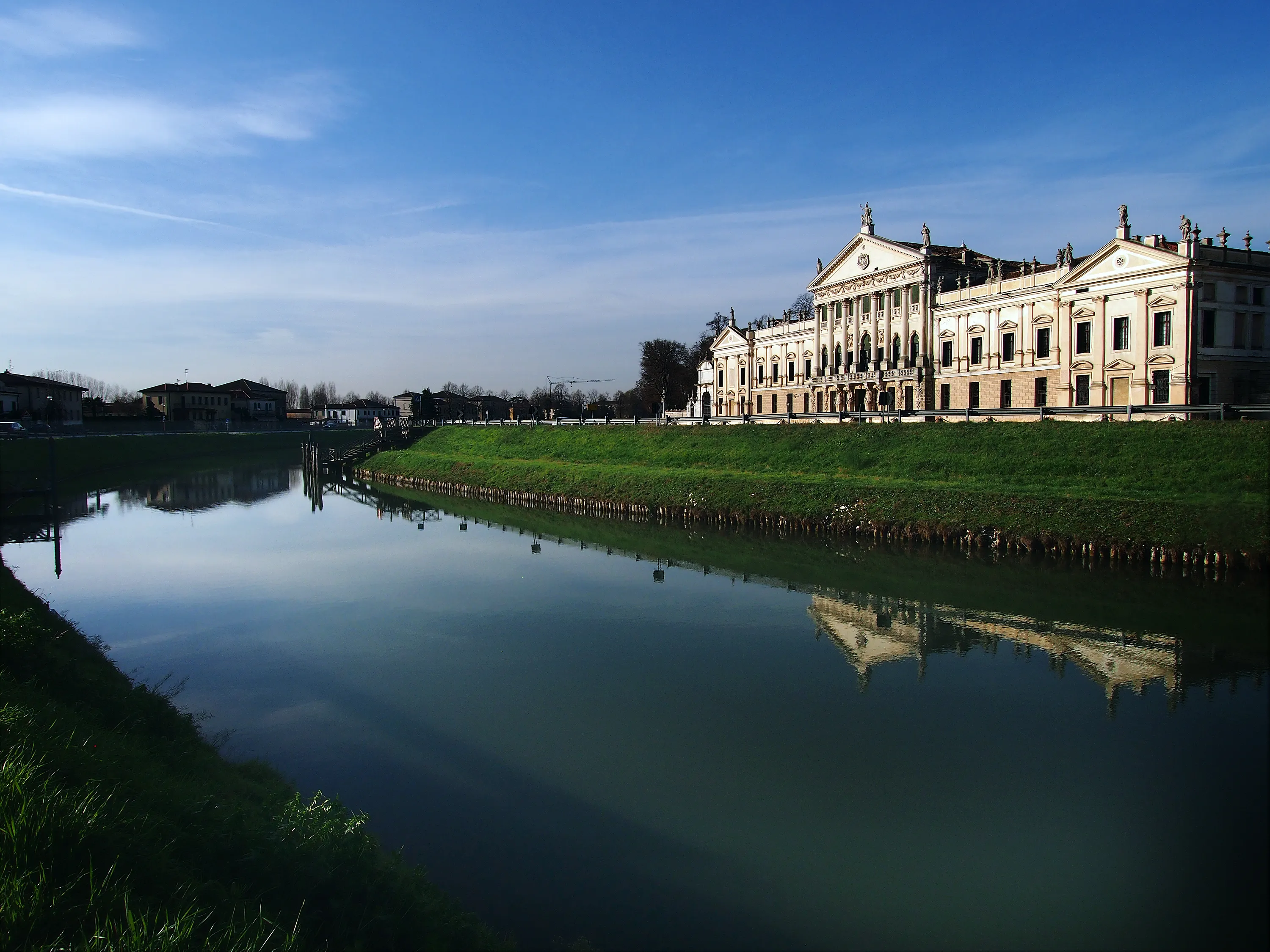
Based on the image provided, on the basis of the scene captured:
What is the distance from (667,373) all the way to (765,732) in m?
92.4

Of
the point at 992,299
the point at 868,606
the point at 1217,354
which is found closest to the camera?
the point at 868,606

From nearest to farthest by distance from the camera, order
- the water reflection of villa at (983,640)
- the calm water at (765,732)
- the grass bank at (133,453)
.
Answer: the calm water at (765,732)
the water reflection of villa at (983,640)
the grass bank at (133,453)

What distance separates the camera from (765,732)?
11461 mm

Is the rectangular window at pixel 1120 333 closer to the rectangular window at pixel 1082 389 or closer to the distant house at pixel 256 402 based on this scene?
the rectangular window at pixel 1082 389

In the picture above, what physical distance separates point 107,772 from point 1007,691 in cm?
1182

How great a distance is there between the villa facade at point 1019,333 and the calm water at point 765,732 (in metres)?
18.6

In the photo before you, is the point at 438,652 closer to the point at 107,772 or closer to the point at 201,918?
the point at 107,772

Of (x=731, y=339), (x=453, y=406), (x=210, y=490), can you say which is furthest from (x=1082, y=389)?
(x=453, y=406)

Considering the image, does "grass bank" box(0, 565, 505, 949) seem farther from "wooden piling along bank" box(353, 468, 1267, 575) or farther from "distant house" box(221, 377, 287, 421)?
"distant house" box(221, 377, 287, 421)

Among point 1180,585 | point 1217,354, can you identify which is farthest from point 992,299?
point 1180,585

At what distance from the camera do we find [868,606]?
62.0 ft

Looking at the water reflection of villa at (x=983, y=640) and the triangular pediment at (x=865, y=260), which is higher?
the triangular pediment at (x=865, y=260)

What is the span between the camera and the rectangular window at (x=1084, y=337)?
38750 millimetres

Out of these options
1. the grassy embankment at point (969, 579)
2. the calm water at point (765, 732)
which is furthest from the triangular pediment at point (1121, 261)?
the calm water at point (765, 732)
